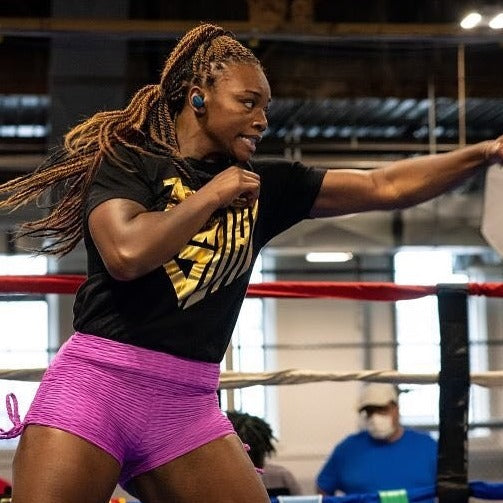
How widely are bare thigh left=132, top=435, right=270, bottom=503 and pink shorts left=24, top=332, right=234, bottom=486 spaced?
16mm

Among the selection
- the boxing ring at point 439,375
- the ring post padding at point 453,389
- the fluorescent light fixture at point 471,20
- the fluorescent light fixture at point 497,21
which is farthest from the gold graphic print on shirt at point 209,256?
the fluorescent light fixture at point 471,20

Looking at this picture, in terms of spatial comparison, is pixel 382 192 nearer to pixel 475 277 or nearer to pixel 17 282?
pixel 17 282

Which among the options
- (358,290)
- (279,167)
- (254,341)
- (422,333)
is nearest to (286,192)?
(279,167)

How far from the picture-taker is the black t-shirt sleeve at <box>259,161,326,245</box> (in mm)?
1511

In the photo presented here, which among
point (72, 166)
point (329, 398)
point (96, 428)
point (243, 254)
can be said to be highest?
point (72, 166)

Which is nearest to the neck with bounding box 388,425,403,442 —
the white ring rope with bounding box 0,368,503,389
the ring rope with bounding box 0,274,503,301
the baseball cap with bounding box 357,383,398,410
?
the baseball cap with bounding box 357,383,398,410

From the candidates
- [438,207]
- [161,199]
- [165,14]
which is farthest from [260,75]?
[438,207]

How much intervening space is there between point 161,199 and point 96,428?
31 cm

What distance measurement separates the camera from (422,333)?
Answer: 951 centimetres

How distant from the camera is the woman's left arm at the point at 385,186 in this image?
153cm

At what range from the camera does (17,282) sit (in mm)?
2152

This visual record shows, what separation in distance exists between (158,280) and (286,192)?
0.27 metres

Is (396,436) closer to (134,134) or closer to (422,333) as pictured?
(134,134)

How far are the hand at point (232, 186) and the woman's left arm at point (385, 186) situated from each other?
0.73 ft
